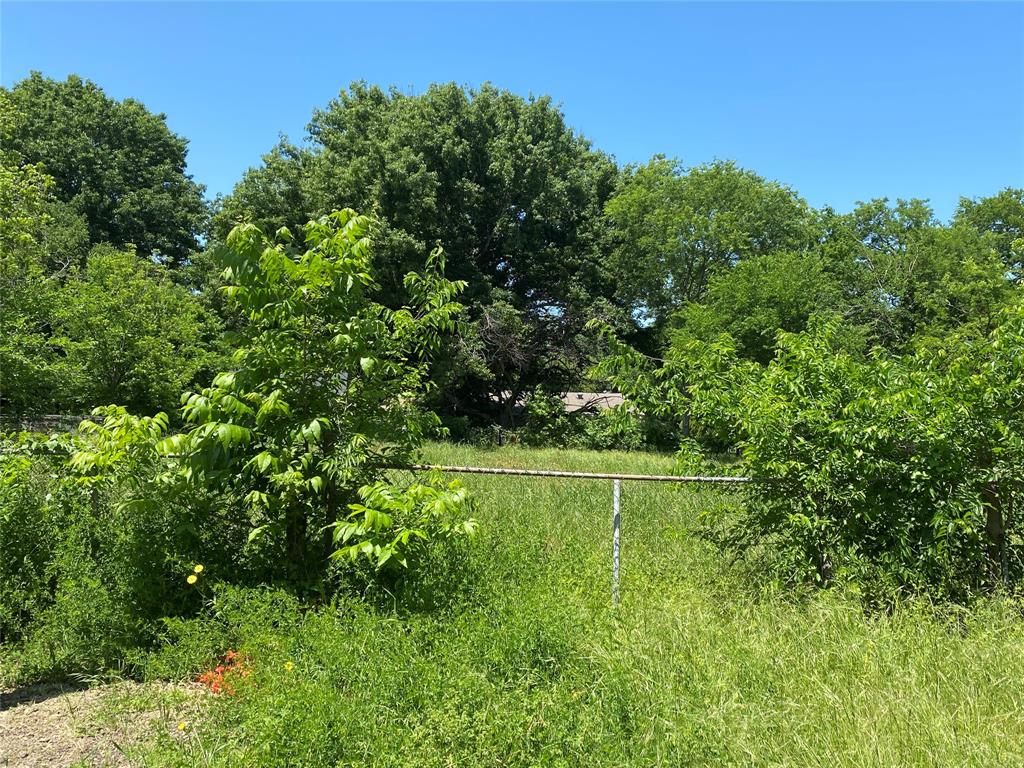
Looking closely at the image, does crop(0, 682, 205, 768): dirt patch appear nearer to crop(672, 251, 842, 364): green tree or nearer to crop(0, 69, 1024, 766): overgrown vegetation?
crop(0, 69, 1024, 766): overgrown vegetation

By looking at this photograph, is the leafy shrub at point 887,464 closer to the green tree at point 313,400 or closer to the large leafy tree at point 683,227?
the green tree at point 313,400

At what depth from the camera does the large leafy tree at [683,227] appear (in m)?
23.9

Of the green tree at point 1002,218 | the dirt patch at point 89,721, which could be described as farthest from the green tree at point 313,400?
the green tree at point 1002,218

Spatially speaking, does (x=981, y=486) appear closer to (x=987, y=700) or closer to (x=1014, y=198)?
(x=987, y=700)

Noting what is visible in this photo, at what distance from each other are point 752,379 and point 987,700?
2415 mm

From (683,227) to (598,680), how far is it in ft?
74.3

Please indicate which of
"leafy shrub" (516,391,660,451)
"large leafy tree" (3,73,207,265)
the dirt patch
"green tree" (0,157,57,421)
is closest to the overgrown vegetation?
the dirt patch

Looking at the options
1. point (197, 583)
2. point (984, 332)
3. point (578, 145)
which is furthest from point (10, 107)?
point (984, 332)

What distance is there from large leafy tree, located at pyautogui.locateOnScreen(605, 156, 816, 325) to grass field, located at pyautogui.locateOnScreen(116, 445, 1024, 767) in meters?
20.6

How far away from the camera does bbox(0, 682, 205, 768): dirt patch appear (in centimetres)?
314

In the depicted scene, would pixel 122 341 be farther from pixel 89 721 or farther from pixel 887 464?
pixel 887 464

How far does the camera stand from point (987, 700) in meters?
3.30

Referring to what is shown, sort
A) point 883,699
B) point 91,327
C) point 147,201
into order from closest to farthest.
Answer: point 883,699 < point 91,327 < point 147,201

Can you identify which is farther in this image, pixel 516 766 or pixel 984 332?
pixel 984 332
